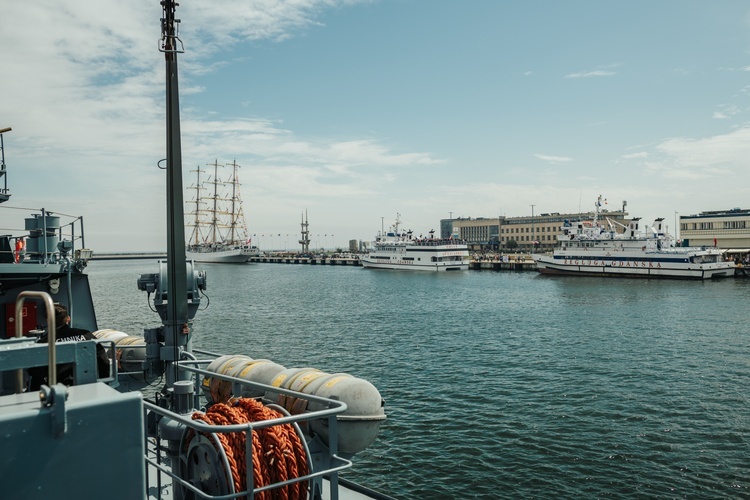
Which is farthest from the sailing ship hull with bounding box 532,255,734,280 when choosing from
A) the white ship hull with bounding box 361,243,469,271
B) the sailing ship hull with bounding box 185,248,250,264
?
the sailing ship hull with bounding box 185,248,250,264

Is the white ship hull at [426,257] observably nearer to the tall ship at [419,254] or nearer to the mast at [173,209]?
the tall ship at [419,254]

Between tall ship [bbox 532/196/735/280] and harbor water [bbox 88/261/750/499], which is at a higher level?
tall ship [bbox 532/196/735/280]

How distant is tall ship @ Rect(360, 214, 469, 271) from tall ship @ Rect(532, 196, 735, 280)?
19.7 m

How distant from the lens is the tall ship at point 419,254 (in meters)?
108

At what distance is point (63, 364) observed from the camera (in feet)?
15.9

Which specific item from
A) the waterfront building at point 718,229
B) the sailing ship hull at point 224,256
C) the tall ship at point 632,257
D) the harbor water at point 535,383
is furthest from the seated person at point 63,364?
the sailing ship hull at point 224,256

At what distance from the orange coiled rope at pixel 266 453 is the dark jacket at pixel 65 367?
4.55 ft

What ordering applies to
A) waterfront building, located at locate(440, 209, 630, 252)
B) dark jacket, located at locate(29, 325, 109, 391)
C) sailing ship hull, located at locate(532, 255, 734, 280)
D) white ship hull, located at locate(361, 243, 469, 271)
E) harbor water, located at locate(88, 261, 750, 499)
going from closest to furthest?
dark jacket, located at locate(29, 325, 109, 391)
harbor water, located at locate(88, 261, 750, 499)
sailing ship hull, located at locate(532, 255, 734, 280)
white ship hull, located at locate(361, 243, 469, 271)
waterfront building, located at locate(440, 209, 630, 252)

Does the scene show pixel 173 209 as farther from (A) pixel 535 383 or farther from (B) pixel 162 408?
(A) pixel 535 383

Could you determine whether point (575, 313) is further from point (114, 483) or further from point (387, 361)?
point (114, 483)

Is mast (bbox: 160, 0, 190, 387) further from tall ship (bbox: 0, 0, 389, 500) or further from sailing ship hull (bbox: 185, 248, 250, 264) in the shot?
sailing ship hull (bbox: 185, 248, 250, 264)

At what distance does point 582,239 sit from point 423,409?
249 feet

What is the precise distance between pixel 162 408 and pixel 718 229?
404 ft

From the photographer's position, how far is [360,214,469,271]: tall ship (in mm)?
107625
